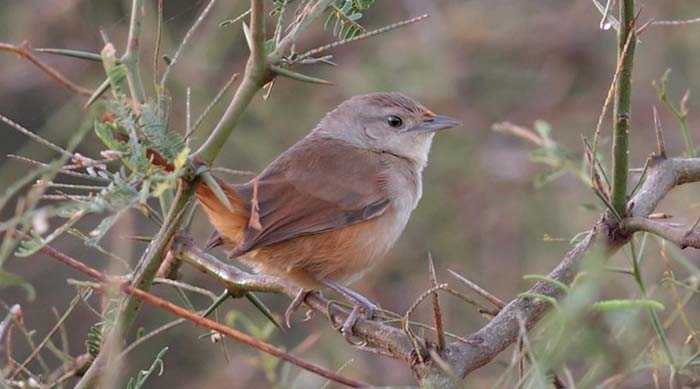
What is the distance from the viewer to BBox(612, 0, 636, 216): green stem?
2.70 metres

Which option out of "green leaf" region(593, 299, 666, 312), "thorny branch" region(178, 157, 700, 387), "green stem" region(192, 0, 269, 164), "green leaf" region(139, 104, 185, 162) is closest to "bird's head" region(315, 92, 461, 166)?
"thorny branch" region(178, 157, 700, 387)

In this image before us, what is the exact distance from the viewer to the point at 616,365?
6.37ft

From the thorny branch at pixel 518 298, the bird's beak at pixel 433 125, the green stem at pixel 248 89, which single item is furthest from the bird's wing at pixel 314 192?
the green stem at pixel 248 89

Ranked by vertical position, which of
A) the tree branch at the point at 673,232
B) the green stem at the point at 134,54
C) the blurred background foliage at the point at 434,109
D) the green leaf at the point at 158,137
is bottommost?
the blurred background foliage at the point at 434,109

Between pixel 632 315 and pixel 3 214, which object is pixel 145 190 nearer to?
pixel 632 315

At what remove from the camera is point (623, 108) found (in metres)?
2.80

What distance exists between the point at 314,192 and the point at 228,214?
2.08 ft

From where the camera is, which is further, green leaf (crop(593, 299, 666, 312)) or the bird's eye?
the bird's eye

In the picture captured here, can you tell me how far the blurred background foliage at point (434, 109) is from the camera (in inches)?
299

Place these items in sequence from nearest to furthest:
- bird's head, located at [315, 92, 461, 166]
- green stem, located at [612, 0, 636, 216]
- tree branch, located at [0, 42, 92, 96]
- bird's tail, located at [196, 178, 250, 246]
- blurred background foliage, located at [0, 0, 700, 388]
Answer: tree branch, located at [0, 42, 92, 96], green stem, located at [612, 0, 636, 216], bird's tail, located at [196, 178, 250, 246], bird's head, located at [315, 92, 461, 166], blurred background foliage, located at [0, 0, 700, 388]

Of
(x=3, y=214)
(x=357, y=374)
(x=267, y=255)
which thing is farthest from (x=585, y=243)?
(x=3, y=214)

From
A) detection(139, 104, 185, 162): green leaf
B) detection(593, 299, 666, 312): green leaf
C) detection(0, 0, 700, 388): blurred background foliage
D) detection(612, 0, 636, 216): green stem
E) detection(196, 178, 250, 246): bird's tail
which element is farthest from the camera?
detection(0, 0, 700, 388): blurred background foliage

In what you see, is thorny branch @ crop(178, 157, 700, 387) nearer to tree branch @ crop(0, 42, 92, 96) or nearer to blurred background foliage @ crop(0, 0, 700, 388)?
tree branch @ crop(0, 42, 92, 96)

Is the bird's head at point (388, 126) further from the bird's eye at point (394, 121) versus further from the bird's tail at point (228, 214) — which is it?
the bird's tail at point (228, 214)
